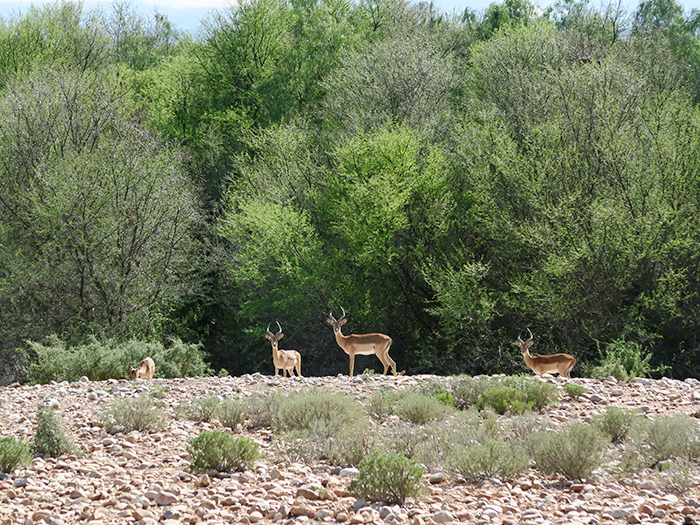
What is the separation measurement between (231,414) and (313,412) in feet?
3.67

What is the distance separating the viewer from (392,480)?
223 inches

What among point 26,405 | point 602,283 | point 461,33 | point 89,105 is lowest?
point 26,405

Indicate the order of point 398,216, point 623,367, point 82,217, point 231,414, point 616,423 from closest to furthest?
point 616,423
point 231,414
point 623,367
point 82,217
point 398,216

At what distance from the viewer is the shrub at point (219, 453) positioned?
6457mm

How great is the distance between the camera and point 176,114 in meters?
33.5

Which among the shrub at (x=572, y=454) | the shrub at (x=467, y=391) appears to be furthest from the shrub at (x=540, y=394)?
the shrub at (x=572, y=454)

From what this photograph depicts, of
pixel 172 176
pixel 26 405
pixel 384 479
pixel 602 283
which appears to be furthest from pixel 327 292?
pixel 384 479

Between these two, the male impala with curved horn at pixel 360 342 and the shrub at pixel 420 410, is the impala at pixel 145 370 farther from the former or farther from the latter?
the shrub at pixel 420 410

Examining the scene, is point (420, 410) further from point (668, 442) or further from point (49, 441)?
point (49, 441)

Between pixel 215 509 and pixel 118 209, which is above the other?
pixel 118 209

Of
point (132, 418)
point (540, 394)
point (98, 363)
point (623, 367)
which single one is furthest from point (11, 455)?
point (623, 367)

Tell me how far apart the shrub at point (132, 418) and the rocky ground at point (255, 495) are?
15 cm

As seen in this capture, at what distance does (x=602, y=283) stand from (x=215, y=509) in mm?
15180

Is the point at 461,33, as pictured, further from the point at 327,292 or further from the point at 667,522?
the point at 667,522
